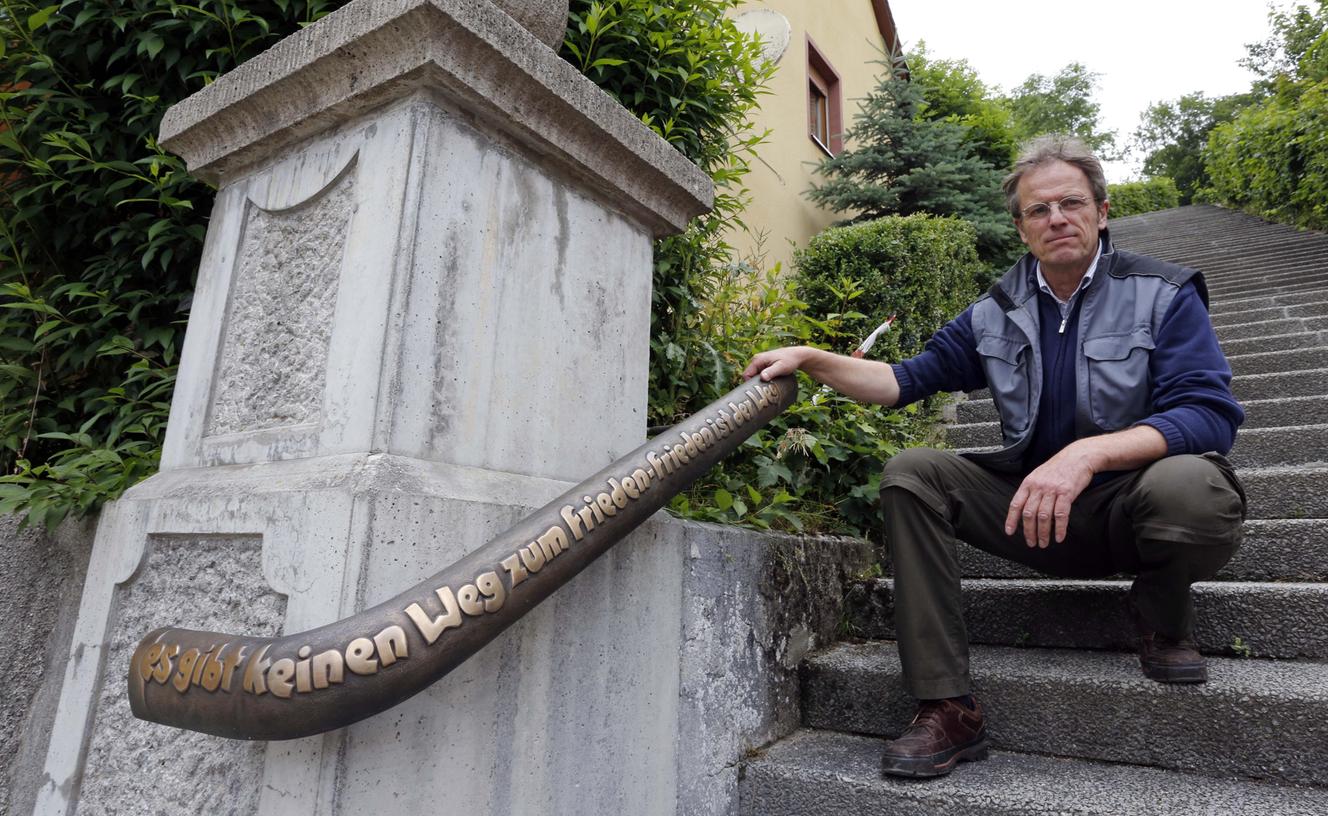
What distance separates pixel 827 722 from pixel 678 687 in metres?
0.68

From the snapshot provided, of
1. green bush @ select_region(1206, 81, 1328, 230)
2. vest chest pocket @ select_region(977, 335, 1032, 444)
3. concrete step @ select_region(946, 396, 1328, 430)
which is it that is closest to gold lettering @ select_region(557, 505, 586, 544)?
vest chest pocket @ select_region(977, 335, 1032, 444)

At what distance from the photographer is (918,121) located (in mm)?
8547

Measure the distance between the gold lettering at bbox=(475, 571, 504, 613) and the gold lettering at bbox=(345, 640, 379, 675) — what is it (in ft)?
0.53

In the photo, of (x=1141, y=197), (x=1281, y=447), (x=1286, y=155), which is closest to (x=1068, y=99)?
(x=1141, y=197)

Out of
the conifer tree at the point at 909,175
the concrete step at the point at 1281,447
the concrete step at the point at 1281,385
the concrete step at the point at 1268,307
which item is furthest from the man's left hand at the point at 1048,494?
the conifer tree at the point at 909,175

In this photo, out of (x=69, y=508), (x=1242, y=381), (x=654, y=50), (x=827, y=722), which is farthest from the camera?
(x=1242, y=381)

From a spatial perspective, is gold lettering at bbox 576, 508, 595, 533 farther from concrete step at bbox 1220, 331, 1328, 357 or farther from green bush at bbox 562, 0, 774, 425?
concrete step at bbox 1220, 331, 1328, 357

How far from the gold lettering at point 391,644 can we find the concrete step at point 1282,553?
7.87 feet

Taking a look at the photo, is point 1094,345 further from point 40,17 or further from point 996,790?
point 40,17

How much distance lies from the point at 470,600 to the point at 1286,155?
1099cm

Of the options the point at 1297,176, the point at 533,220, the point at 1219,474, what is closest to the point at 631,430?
the point at 533,220

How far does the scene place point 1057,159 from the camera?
Answer: 2230 millimetres

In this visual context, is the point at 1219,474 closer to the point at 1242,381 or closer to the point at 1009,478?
the point at 1009,478

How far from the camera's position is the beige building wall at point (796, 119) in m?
7.47
